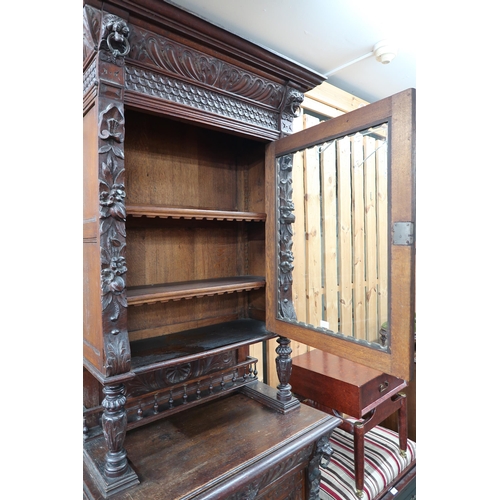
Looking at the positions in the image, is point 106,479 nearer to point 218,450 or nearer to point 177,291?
point 218,450

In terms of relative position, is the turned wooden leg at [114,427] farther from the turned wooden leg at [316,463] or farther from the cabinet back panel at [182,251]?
the turned wooden leg at [316,463]

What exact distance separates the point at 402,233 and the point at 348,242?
312 mm

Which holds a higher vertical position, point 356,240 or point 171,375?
point 356,240

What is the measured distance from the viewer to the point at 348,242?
4.02ft

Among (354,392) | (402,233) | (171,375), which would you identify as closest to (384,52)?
(402,233)

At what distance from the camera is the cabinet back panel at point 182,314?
1453 mm

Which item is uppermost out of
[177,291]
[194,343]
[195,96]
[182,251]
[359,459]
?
[195,96]

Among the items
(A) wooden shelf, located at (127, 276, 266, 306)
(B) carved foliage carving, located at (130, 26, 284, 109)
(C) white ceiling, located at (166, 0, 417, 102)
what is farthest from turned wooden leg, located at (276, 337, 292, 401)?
(C) white ceiling, located at (166, 0, 417, 102)

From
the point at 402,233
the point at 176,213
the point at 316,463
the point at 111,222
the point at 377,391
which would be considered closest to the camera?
the point at 402,233

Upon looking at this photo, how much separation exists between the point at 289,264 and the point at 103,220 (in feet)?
2.42

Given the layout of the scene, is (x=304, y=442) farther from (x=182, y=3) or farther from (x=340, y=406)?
(x=182, y=3)

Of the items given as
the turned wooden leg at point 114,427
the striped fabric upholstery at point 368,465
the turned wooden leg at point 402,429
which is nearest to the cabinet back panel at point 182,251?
the turned wooden leg at point 114,427

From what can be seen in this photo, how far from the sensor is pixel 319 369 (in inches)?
71.3
